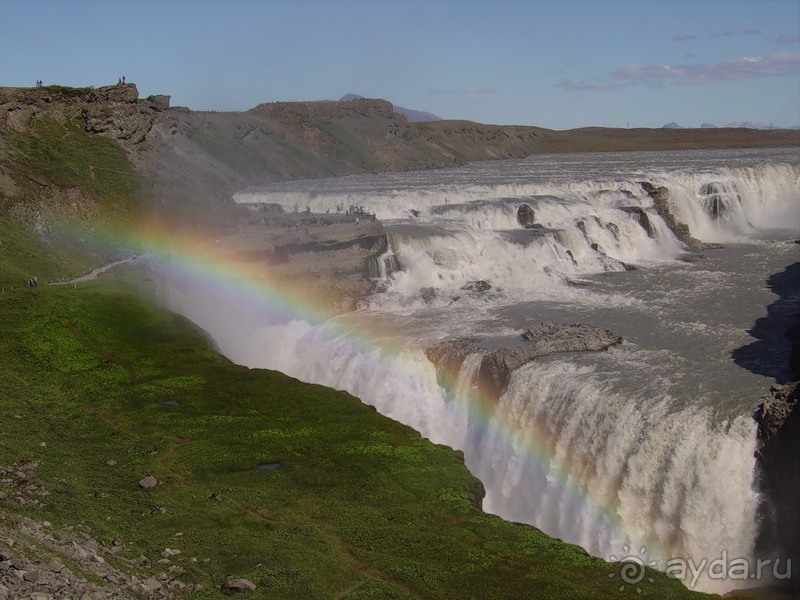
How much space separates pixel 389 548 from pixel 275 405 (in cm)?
1125

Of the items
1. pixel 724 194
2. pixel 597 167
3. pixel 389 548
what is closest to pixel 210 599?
pixel 389 548

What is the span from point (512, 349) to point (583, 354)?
2.86 metres

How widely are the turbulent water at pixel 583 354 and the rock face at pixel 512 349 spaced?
1.71 ft

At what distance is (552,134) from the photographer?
18725 centimetres

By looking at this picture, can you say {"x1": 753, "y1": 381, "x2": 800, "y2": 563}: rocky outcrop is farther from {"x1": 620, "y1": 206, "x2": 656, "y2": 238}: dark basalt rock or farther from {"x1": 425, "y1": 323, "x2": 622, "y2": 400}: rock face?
{"x1": 620, "y1": 206, "x2": 656, "y2": 238}: dark basalt rock

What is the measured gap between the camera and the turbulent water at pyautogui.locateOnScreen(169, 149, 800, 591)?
2631cm

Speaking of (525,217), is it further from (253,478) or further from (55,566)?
(55,566)

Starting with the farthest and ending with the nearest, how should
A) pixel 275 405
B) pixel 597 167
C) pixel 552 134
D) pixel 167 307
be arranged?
pixel 552 134 < pixel 597 167 < pixel 167 307 < pixel 275 405

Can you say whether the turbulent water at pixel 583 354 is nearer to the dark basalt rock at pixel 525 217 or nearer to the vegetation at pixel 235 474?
the dark basalt rock at pixel 525 217

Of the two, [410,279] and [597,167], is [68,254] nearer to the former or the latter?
[410,279]

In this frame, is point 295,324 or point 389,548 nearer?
point 389,548

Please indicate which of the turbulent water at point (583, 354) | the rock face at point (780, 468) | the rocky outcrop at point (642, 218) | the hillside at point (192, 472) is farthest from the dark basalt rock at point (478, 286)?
the rock face at point (780, 468)

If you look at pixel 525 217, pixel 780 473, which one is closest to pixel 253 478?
pixel 780 473

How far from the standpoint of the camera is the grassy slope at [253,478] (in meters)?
19.7
